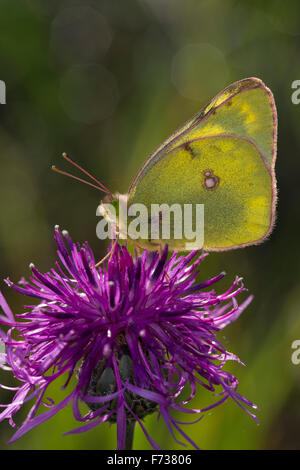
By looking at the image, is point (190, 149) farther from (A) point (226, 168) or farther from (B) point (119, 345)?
(B) point (119, 345)

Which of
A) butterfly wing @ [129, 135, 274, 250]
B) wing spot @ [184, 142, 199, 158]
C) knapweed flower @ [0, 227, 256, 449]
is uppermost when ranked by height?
wing spot @ [184, 142, 199, 158]

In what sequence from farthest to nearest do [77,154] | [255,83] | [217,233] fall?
[77,154]
[217,233]
[255,83]

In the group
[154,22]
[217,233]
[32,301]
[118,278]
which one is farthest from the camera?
[154,22]

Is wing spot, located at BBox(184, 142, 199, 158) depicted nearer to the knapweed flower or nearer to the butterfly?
the butterfly

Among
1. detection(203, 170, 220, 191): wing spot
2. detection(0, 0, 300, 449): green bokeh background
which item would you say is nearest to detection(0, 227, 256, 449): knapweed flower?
detection(203, 170, 220, 191): wing spot

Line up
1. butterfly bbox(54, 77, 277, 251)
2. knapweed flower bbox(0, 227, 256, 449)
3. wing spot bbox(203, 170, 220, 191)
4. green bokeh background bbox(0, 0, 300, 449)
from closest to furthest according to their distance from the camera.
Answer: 1. knapweed flower bbox(0, 227, 256, 449)
2. butterfly bbox(54, 77, 277, 251)
3. wing spot bbox(203, 170, 220, 191)
4. green bokeh background bbox(0, 0, 300, 449)

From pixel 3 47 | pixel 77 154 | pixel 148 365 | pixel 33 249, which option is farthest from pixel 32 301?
pixel 3 47

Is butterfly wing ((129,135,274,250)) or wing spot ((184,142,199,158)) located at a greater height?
wing spot ((184,142,199,158))
